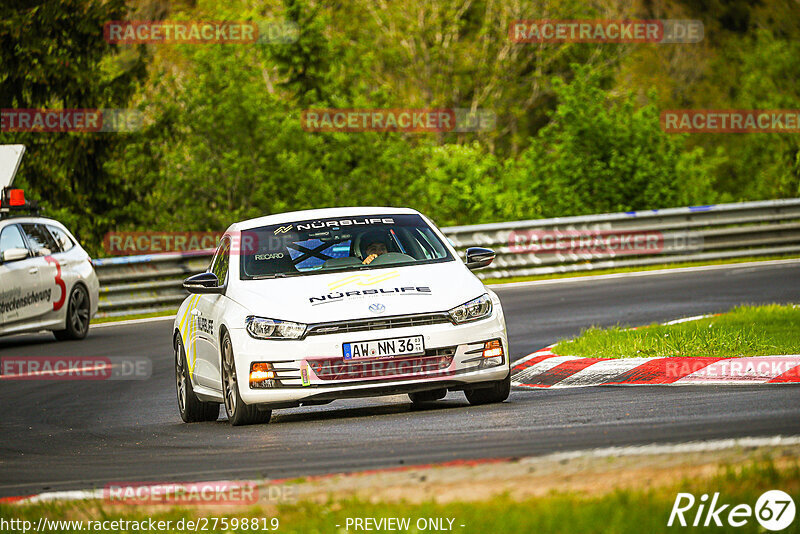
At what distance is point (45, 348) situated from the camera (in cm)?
1795

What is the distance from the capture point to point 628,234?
23719mm

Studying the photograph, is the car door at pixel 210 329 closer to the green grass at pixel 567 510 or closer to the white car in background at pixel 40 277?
the green grass at pixel 567 510

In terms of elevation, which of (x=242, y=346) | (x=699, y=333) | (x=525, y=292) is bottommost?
(x=525, y=292)

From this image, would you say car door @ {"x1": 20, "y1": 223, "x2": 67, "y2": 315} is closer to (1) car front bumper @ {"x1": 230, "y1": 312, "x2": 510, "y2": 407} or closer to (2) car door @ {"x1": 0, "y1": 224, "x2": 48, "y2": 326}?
(2) car door @ {"x1": 0, "y1": 224, "x2": 48, "y2": 326}

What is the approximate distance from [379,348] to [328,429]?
0.64m

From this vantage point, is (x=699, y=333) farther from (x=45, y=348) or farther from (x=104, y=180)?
(x=104, y=180)

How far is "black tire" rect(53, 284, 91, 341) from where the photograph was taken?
1869 centimetres

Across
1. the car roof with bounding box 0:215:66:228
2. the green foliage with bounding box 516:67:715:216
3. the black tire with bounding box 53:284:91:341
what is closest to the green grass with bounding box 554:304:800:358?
the black tire with bounding box 53:284:91:341

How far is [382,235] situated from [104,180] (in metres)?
22.5

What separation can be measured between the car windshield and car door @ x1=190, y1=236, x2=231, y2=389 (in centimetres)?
28

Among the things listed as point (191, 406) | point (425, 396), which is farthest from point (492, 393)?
point (191, 406)

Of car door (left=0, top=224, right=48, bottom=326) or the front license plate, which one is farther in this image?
car door (left=0, top=224, right=48, bottom=326)

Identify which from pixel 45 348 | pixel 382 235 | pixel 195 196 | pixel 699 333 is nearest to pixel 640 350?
pixel 699 333

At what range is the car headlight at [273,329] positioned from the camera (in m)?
9.28
